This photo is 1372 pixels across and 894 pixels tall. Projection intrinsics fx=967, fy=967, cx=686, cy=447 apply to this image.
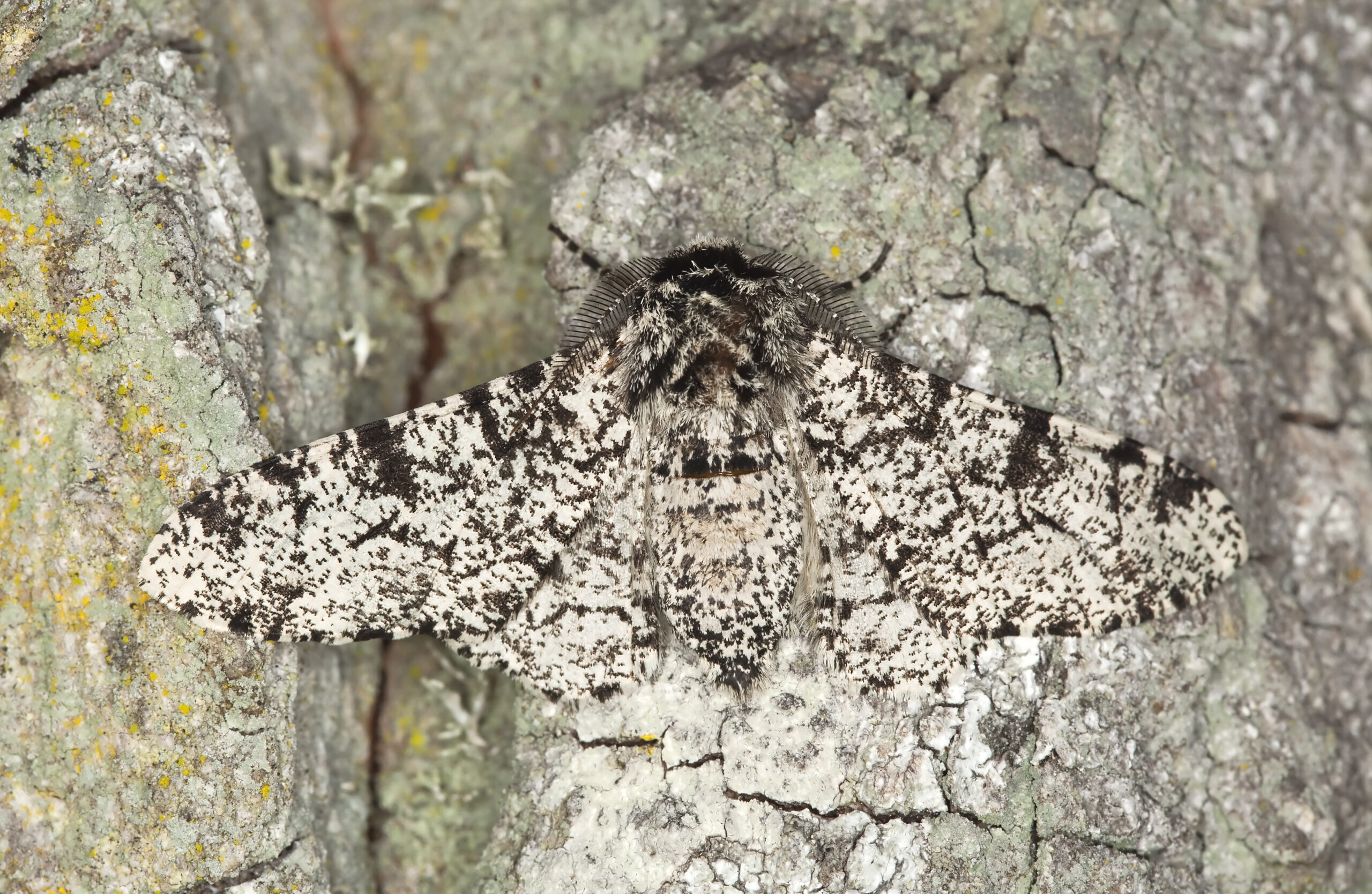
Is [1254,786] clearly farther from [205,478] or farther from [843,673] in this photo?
[205,478]

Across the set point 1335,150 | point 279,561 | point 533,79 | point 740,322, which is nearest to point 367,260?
point 533,79

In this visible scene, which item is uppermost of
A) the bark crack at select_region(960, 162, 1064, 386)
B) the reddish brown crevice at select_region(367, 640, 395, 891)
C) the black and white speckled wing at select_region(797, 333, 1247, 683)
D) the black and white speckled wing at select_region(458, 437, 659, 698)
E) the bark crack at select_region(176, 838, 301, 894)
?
the bark crack at select_region(960, 162, 1064, 386)

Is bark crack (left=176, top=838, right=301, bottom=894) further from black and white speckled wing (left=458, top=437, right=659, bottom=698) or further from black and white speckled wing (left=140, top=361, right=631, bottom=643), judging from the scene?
black and white speckled wing (left=458, top=437, right=659, bottom=698)

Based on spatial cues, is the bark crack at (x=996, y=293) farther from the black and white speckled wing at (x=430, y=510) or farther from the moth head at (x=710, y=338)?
the black and white speckled wing at (x=430, y=510)

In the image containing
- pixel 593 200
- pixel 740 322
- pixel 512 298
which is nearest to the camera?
pixel 740 322

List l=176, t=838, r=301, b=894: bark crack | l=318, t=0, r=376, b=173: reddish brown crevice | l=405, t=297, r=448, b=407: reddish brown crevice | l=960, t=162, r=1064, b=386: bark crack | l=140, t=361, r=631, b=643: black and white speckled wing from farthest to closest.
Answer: l=318, t=0, r=376, b=173: reddish brown crevice, l=405, t=297, r=448, b=407: reddish brown crevice, l=960, t=162, r=1064, b=386: bark crack, l=140, t=361, r=631, b=643: black and white speckled wing, l=176, t=838, r=301, b=894: bark crack

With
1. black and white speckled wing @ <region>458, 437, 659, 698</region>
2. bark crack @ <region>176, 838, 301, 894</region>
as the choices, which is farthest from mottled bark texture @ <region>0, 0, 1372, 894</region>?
black and white speckled wing @ <region>458, 437, 659, 698</region>

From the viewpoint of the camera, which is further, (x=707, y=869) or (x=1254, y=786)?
(x=1254, y=786)
